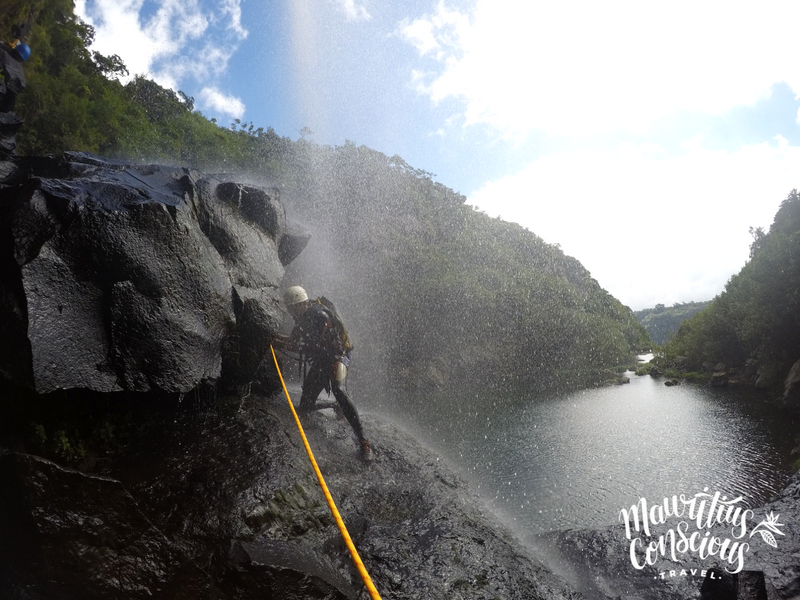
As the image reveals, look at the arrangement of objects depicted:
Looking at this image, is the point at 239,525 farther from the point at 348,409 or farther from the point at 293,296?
the point at 293,296

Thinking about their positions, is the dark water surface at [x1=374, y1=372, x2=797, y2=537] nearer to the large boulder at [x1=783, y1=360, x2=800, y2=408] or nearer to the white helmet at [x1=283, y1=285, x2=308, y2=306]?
the large boulder at [x1=783, y1=360, x2=800, y2=408]

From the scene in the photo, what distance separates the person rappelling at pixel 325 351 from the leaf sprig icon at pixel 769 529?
6054 mm

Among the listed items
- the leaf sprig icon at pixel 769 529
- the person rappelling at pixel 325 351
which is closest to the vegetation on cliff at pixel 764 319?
the leaf sprig icon at pixel 769 529

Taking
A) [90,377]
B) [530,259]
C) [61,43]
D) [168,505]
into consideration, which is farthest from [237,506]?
[530,259]

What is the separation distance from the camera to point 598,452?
42.6 feet

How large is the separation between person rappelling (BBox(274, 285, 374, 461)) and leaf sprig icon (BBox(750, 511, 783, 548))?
6.05 meters

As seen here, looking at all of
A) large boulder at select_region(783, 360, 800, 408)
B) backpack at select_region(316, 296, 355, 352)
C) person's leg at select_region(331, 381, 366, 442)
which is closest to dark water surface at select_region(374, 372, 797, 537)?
large boulder at select_region(783, 360, 800, 408)

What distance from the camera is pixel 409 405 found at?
20.1m

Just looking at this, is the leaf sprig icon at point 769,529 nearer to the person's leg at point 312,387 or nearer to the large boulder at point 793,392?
the person's leg at point 312,387

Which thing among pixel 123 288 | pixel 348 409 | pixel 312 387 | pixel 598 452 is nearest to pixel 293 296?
pixel 312 387

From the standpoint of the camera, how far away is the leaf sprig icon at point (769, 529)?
19.2 feet

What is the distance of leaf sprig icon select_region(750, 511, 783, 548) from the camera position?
5.87 metres

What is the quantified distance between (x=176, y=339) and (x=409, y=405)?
650 inches

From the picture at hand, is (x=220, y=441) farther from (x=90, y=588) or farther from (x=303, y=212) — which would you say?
(x=303, y=212)
